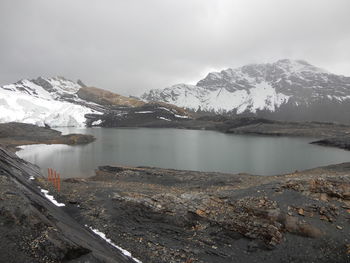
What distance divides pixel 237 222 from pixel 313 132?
446 ft

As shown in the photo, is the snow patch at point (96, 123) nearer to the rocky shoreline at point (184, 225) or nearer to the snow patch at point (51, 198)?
the snow patch at point (51, 198)

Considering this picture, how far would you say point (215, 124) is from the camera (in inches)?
7402

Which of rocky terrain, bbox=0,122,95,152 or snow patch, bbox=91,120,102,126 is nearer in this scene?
rocky terrain, bbox=0,122,95,152

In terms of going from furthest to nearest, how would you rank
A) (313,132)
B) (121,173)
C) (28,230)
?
(313,132)
(121,173)
(28,230)

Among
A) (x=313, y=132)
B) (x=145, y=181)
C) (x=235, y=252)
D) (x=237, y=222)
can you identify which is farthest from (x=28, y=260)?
(x=313, y=132)

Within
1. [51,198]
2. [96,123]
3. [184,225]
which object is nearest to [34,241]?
[184,225]

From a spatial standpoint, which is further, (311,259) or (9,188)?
(9,188)

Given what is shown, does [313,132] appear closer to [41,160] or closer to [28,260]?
[41,160]

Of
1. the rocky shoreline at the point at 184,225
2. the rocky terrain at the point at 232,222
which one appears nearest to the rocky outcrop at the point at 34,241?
A: the rocky shoreline at the point at 184,225

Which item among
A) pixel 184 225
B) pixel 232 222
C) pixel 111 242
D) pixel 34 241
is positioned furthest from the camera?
pixel 184 225

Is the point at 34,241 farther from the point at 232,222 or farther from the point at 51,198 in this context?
the point at 232,222

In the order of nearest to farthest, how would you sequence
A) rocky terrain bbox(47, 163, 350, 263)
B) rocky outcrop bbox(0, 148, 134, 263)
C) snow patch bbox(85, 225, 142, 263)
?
1. rocky outcrop bbox(0, 148, 134, 263)
2. snow patch bbox(85, 225, 142, 263)
3. rocky terrain bbox(47, 163, 350, 263)

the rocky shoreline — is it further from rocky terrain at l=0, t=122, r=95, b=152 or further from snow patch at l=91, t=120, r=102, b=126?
snow patch at l=91, t=120, r=102, b=126

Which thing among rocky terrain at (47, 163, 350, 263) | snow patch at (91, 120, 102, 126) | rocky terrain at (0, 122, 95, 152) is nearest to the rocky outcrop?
rocky terrain at (47, 163, 350, 263)
